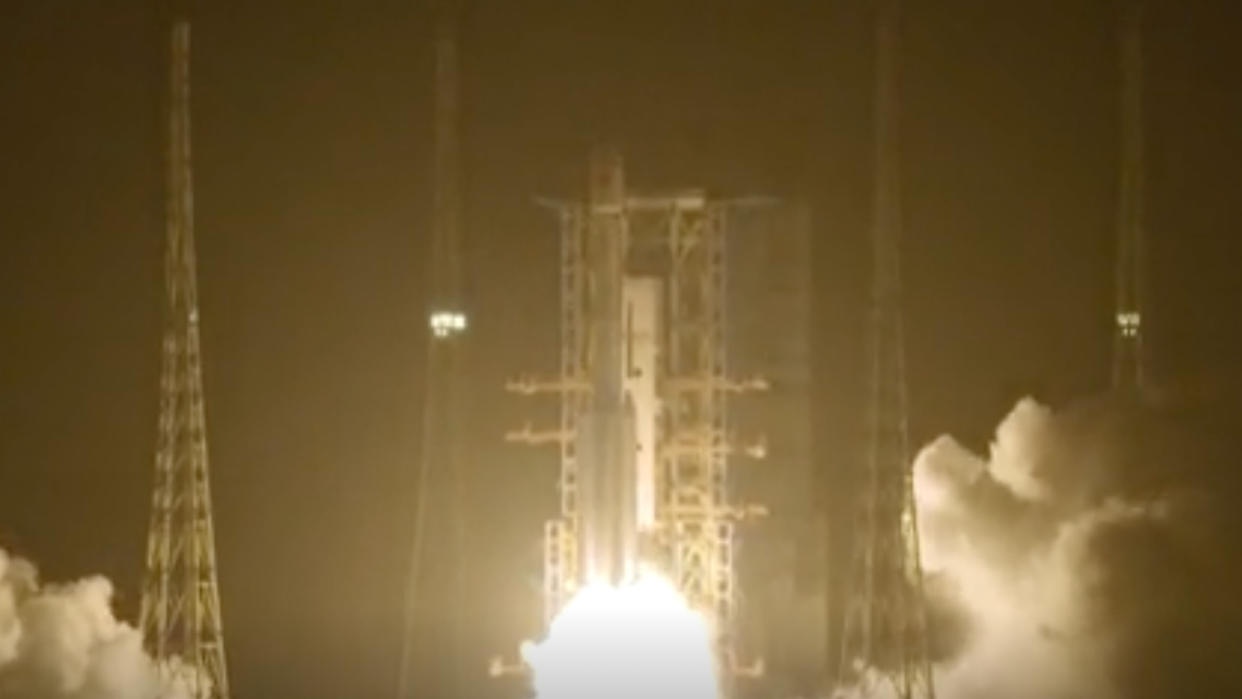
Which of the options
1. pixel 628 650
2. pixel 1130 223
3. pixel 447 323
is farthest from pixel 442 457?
pixel 1130 223

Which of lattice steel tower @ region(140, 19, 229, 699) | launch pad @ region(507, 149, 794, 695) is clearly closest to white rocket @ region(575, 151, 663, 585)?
launch pad @ region(507, 149, 794, 695)

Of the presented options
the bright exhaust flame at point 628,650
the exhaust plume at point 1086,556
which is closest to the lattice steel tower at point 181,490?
the bright exhaust flame at point 628,650

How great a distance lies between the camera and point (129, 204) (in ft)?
38.7

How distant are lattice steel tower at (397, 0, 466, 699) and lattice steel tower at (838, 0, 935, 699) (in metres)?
2.33

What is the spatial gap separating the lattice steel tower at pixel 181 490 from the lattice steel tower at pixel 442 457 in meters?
1.16

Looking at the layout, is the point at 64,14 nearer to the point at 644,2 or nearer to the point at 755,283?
the point at 644,2

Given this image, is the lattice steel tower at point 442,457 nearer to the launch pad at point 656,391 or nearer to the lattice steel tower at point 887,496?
the launch pad at point 656,391

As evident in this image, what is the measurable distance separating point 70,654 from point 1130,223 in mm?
6441

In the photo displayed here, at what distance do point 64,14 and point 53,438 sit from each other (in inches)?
102

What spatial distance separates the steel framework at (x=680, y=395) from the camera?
33.8 feet

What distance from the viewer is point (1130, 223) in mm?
11164

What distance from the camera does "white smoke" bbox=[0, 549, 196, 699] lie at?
10516mm

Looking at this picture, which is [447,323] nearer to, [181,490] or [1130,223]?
[181,490]

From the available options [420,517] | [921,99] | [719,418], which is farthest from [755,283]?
[420,517]
